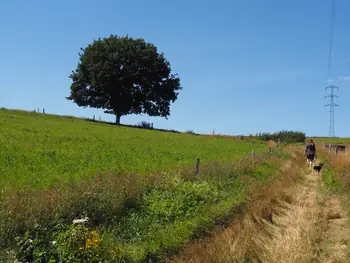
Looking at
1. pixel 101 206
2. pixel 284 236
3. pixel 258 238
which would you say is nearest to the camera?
pixel 101 206

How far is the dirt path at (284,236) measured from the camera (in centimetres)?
818

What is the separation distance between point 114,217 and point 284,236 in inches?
158

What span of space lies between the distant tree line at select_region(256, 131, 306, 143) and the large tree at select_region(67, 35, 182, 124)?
1449 centimetres

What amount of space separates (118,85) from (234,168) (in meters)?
40.7

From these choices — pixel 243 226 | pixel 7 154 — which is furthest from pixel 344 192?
pixel 7 154

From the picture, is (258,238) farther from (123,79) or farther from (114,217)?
(123,79)

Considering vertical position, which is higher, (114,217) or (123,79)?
(123,79)

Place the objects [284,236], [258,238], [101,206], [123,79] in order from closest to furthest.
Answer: [101,206], [258,238], [284,236], [123,79]

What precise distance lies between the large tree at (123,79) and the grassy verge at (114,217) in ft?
142

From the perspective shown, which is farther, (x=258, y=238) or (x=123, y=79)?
(x=123, y=79)

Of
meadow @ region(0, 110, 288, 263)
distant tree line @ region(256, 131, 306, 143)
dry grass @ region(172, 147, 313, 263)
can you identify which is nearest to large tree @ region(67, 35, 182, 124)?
distant tree line @ region(256, 131, 306, 143)

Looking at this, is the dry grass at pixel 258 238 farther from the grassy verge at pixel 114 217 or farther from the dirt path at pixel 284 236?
the grassy verge at pixel 114 217

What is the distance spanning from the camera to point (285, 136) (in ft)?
198

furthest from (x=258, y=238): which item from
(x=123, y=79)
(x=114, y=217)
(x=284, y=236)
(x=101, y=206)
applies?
(x=123, y=79)
